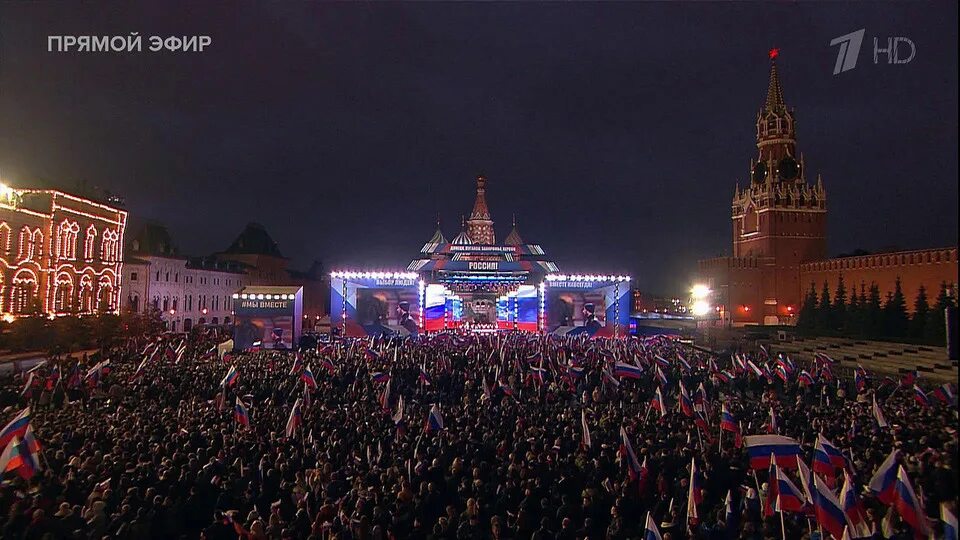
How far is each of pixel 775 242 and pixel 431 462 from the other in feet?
225

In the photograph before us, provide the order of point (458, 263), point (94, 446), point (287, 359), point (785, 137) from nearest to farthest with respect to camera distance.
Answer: point (94, 446), point (287, 359), point (458, 263), point (785, 137)

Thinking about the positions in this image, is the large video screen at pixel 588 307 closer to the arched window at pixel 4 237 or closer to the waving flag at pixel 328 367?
the waving flag at pixel 328 367

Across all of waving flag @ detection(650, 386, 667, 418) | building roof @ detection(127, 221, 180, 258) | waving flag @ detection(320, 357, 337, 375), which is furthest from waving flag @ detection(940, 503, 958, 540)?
building roof @ detection(127, 221, 180, 258)

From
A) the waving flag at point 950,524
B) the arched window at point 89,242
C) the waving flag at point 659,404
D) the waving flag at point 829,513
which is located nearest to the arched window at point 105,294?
the arched window at point 89,242

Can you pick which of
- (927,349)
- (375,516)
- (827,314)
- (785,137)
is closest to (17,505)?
(375,516)

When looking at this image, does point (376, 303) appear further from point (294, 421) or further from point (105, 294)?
point (294, 421)

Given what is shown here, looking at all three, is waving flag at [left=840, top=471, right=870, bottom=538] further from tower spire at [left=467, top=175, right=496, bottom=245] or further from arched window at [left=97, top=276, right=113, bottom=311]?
tower spire at [left=467, top=175, right=496, bottom=245]

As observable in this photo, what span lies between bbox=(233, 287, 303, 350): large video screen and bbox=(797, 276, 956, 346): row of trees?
106 ft

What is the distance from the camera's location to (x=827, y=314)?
4991 cm

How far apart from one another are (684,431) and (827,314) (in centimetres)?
4261

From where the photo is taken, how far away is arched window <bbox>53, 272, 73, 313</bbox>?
39.3m

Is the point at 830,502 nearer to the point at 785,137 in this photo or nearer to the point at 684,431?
the point at 684,431

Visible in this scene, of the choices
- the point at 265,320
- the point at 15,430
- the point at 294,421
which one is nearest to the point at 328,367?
the point at 294,421

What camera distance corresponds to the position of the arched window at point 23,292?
35438 millimetres
